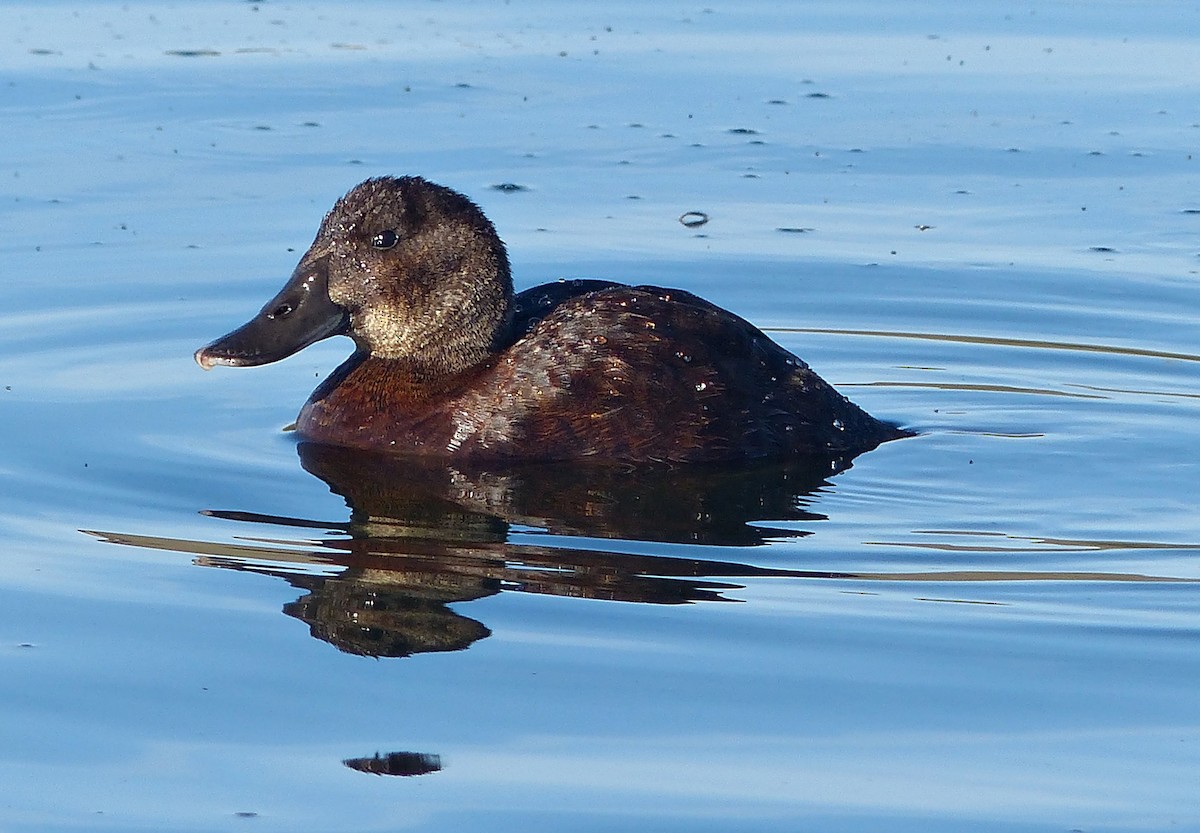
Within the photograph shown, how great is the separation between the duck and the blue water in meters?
0.27

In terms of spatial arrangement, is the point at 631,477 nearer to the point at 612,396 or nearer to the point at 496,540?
the point at 612,396

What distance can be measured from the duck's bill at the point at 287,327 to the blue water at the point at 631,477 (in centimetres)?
36

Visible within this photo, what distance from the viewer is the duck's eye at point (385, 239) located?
7.69m

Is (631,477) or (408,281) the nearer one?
(631,477)

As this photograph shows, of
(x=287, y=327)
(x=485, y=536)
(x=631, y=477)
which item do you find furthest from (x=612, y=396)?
(x=287, y=327)

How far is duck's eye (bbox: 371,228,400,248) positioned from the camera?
7.69 metres

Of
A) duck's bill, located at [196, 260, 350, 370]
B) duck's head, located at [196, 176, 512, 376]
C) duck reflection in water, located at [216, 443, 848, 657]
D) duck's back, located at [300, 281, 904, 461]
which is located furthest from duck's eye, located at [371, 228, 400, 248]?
duck reflection in water, located at [216, 443, 848, 657]

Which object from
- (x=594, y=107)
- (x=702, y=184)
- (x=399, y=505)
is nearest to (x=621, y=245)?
(x=702, y=184)

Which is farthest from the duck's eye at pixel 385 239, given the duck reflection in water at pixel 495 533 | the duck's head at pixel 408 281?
the duck reflection in water at pixel 495 533

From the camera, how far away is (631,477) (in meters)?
7.25

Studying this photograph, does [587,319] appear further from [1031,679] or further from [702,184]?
[702,184]

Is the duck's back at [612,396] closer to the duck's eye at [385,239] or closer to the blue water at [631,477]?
the blue water at [631,477]

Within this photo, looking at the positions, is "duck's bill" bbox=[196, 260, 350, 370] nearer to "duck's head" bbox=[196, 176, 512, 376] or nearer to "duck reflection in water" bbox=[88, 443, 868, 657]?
"duck's head" bbox=[196, 176, 512, 376]

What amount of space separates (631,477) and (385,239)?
136 centimetres
